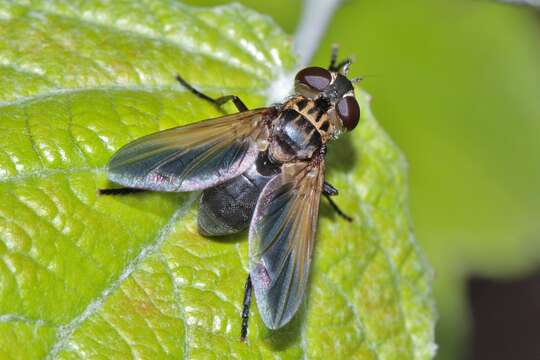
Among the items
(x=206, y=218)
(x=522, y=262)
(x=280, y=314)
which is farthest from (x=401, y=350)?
(x=522, y=262)

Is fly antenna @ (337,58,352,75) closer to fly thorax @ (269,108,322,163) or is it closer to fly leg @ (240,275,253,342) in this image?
fly thorax @ (269,108,322,163)

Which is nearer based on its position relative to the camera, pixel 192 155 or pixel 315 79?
pixel 192 155

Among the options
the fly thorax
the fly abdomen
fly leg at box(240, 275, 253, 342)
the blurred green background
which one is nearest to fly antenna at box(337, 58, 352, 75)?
the fly thorax

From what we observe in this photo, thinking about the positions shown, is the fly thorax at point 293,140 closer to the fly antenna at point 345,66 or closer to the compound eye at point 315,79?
the compound eye at point 315,79

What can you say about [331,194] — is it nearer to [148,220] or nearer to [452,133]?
[148,220]

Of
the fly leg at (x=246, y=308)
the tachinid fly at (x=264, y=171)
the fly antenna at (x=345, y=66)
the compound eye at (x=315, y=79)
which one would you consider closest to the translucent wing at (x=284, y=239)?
the tachinid fly at (x=264, y=171)

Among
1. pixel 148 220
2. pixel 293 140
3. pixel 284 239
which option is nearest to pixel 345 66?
pixel 293 140

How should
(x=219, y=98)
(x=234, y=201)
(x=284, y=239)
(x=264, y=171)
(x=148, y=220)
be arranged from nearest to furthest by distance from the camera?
1. (x=148, y=220)
2. (x=284, y=239)
3. (x=234, y=201)
4. (x=264, y=171)
5. (x=219, y=98)
